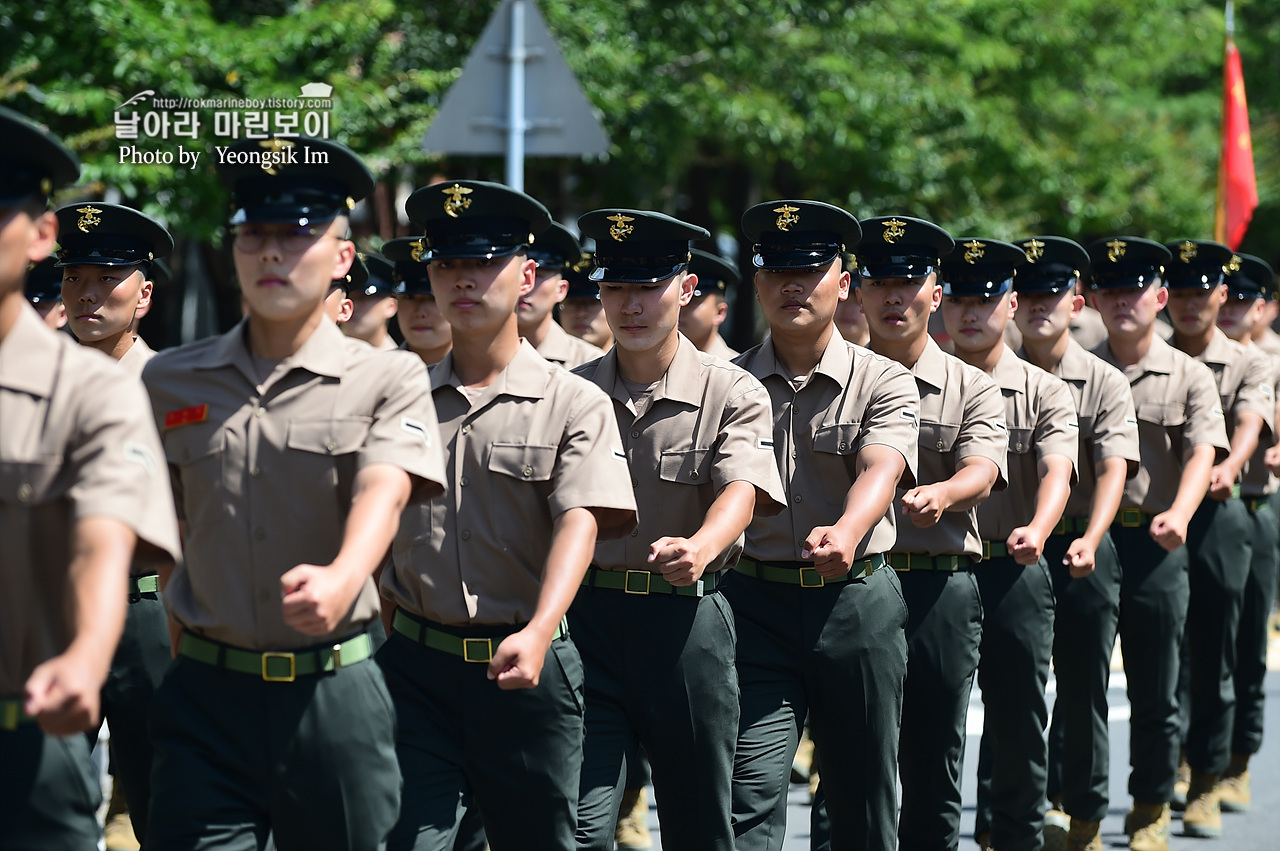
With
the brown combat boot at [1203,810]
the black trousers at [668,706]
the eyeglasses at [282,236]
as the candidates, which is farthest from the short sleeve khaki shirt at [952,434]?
the eyeglasses at [282,236]

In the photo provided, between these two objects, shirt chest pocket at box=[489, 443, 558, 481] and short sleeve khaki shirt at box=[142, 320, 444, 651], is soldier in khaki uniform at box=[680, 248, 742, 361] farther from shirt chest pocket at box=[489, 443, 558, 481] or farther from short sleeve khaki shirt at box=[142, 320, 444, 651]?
short sleeve khaki shirt at box=[142, 320, 444, 651]

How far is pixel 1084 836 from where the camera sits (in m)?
7.05

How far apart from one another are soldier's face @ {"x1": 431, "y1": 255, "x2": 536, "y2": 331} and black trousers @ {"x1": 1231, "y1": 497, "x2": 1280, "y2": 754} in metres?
5.49

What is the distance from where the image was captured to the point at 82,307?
5754 mm

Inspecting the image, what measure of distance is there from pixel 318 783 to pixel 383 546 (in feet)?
1.90

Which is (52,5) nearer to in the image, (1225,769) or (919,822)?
(919,822)

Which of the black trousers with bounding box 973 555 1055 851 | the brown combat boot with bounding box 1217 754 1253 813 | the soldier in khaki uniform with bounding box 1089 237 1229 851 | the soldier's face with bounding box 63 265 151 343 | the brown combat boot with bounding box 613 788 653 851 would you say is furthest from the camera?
the brown combat boot with bounding box 1217 754 1253 813

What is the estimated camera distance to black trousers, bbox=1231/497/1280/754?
8.64 meters

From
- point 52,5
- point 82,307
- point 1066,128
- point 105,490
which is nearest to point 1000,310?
point 82,307

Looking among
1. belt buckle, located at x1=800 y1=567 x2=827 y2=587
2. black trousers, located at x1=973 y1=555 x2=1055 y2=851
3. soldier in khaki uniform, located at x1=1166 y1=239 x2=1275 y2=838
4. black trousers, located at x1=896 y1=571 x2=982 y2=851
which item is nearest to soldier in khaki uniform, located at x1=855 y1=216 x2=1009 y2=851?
black trousers, located at x1=896 y1=571 x2=982 y2=851

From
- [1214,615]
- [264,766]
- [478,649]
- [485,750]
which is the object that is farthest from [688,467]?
[1214,615]

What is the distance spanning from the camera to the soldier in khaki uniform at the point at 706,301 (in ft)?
26.2

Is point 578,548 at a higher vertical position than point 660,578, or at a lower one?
higher

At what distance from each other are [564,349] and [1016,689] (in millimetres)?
2747
